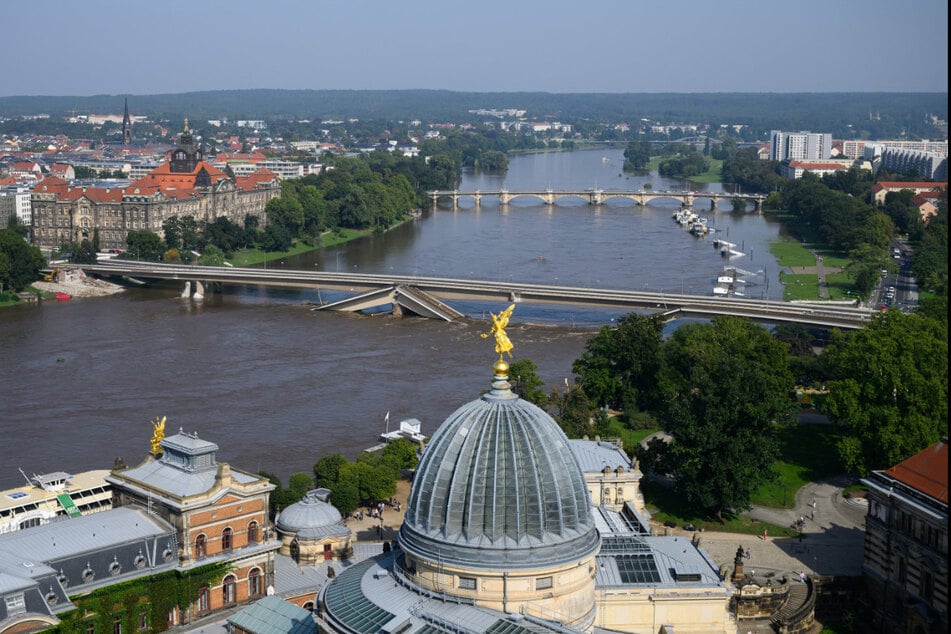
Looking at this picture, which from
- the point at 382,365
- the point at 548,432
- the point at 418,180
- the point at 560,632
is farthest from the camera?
the point at 418,180

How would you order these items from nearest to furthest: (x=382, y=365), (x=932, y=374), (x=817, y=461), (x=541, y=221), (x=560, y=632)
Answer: (x=560, y=632) < (x=932, y=374) < (x=817, y=461) < (x=382, y=365) < (x=541, y=221)

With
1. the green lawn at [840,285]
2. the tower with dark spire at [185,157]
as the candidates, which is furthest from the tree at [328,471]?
the tower with dark spire at [185,157]

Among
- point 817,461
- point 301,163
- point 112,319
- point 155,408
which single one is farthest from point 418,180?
point 817,461

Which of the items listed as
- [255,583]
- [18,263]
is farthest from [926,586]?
[18,263]

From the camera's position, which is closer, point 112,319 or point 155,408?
point 155,408

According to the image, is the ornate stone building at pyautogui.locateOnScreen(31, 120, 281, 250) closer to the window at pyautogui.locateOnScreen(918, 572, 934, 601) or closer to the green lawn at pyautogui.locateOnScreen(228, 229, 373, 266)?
the green lawn at pyautogui.locateOnScreen(228, 229, 373, 266)

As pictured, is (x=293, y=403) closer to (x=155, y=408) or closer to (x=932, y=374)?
(x=155, y=408)
